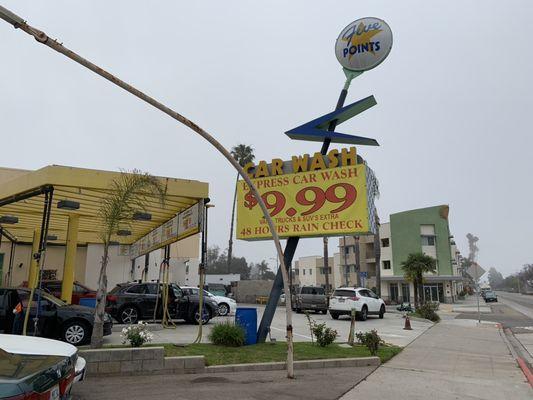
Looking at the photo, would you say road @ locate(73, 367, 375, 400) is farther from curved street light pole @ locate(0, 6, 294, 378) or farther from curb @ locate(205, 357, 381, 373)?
curved street light pole @ locate(0, 6, 294, 378)

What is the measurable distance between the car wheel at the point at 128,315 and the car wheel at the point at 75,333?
463 cm

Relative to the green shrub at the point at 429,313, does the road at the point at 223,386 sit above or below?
below

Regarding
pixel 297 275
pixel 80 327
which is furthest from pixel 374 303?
pixel 297 275

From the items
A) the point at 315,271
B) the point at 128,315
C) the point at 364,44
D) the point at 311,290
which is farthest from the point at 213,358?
the point at 315,271

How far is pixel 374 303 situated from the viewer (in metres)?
24.3

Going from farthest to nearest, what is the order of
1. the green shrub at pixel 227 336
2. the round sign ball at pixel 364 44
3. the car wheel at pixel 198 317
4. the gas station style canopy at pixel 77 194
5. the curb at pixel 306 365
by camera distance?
the car wheel at pixel 198 317
the round sign ball at pixel 364 44
the gas station style canopy at pixel 77 194
the green shrub at pixel 227 336
the curb at pixel 306 365

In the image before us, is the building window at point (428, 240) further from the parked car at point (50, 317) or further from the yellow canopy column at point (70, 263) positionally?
the parked car at point (50, 317)

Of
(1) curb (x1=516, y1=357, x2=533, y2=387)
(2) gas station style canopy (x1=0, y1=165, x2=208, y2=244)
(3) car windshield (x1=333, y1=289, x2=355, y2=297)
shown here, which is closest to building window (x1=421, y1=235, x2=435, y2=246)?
(3) car windshield (x1=333, y1=289, x2=355, y2=297)

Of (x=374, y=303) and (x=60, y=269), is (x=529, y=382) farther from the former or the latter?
(x=60, y=269)

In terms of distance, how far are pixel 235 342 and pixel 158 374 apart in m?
2.77

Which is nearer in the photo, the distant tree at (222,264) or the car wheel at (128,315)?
the car wheel at (128,315)

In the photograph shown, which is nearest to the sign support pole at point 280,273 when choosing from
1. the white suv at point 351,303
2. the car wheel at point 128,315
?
the car wheel at point 128,315

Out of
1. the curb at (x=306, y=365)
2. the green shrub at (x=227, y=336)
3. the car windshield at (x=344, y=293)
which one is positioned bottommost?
the curb at (x=306, y=365)

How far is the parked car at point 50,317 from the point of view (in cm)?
1062
